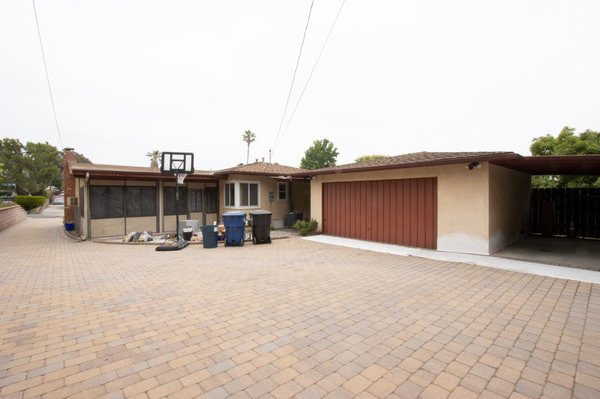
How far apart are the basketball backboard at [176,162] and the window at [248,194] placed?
148 inches

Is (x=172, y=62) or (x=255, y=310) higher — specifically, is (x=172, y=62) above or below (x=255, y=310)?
above

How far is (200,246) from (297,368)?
8.21m

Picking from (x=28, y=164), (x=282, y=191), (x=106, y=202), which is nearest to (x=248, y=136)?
(x=28, y=164)

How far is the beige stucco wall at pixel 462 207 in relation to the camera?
770cm

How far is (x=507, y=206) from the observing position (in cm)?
906

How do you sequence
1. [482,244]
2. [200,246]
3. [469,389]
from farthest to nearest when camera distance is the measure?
[200,246], [482,244], [469,389]

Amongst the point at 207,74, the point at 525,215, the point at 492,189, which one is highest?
the point at 207,74

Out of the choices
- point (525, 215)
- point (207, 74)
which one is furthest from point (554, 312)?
point (207, 74)

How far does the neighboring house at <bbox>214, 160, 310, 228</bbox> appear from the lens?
14.4 m

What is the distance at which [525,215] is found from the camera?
36.7 feet

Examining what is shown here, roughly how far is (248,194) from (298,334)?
1200cm

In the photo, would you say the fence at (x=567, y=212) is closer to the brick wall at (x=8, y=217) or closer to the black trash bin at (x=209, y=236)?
the black trash bin at (x=209, y=236)

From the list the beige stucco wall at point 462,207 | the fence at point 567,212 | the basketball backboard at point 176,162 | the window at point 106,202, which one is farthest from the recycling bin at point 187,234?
the fence at point 567,212

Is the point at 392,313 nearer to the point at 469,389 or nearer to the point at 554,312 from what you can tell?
the point at 469,389
